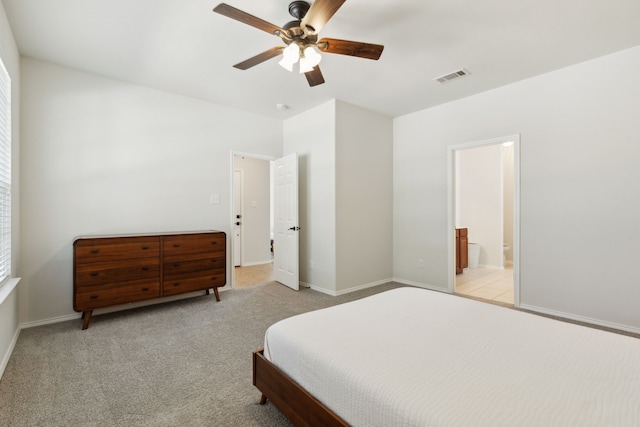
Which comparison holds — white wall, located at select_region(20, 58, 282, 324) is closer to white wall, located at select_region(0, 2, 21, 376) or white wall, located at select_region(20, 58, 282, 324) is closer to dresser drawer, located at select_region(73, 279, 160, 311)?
white wall, located at select_region(0, 2, 21, 376)

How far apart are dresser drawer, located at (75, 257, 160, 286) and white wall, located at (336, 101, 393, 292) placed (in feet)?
7.30

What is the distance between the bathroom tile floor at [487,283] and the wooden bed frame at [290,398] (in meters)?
3.29

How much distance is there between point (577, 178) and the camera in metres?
3.11

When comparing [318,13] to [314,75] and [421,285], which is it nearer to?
[314,75]

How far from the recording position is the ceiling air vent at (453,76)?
3.23m

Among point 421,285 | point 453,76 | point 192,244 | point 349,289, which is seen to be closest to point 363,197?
point 349,289

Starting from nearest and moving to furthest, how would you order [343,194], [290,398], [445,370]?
[445,370]
[290,398]
[343,194]

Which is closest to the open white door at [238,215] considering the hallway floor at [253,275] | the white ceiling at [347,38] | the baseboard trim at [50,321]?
the hallway floor at [253,275]

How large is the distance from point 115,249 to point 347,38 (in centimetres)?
303

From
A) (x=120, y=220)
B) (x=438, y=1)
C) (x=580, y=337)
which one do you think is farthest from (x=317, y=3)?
(x=120, y=220)

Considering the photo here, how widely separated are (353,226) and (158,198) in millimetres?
2560

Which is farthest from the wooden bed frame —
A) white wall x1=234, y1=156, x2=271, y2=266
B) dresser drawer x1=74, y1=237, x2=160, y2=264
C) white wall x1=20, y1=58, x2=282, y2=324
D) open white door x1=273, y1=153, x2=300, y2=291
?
white wall x1=234, y1=156, x2=271, y2=266

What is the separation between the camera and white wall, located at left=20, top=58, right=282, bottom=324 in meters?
3.00

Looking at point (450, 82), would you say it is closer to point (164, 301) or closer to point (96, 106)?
point (96, 106)
